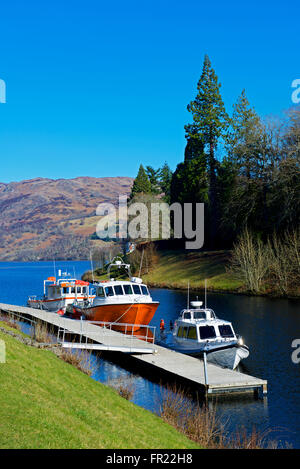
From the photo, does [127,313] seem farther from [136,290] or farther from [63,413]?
[63,413]

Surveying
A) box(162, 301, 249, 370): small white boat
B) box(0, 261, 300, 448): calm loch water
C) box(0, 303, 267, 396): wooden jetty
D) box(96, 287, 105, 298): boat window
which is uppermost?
box(96, 287, 105, 298): boat window

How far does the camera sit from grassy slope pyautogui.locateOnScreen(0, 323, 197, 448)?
11433mm

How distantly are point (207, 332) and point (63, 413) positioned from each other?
18.7 m

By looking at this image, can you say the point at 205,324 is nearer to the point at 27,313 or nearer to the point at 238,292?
the point at 27,313

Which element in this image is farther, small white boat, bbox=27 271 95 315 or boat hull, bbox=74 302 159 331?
small white boat, bbox=27 271 95 315

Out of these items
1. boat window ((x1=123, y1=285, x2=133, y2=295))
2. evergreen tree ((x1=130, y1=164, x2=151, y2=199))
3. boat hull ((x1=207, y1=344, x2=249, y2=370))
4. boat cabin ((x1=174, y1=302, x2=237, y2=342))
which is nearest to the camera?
boat hull ((x1=207, y1=344, x2=249, y2=370))

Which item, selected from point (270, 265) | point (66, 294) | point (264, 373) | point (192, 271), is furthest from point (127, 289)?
point (192, 271)

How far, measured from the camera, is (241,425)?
19.7 meters

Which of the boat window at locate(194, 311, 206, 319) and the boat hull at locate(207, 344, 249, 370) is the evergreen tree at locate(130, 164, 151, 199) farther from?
the boat hull at locate(207, 344, 249, 370)

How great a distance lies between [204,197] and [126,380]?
6931 cm

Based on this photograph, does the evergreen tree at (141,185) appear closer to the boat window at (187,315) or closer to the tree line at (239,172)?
the tree line at (239,172)

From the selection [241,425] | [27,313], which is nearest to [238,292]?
[27,313]

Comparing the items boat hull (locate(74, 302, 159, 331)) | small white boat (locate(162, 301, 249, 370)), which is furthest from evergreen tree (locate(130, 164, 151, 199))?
small white boat (locate(162, 301, 249, 370))

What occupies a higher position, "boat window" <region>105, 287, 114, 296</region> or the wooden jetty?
"boat window" <region>105, 287, 114, 296</region>
